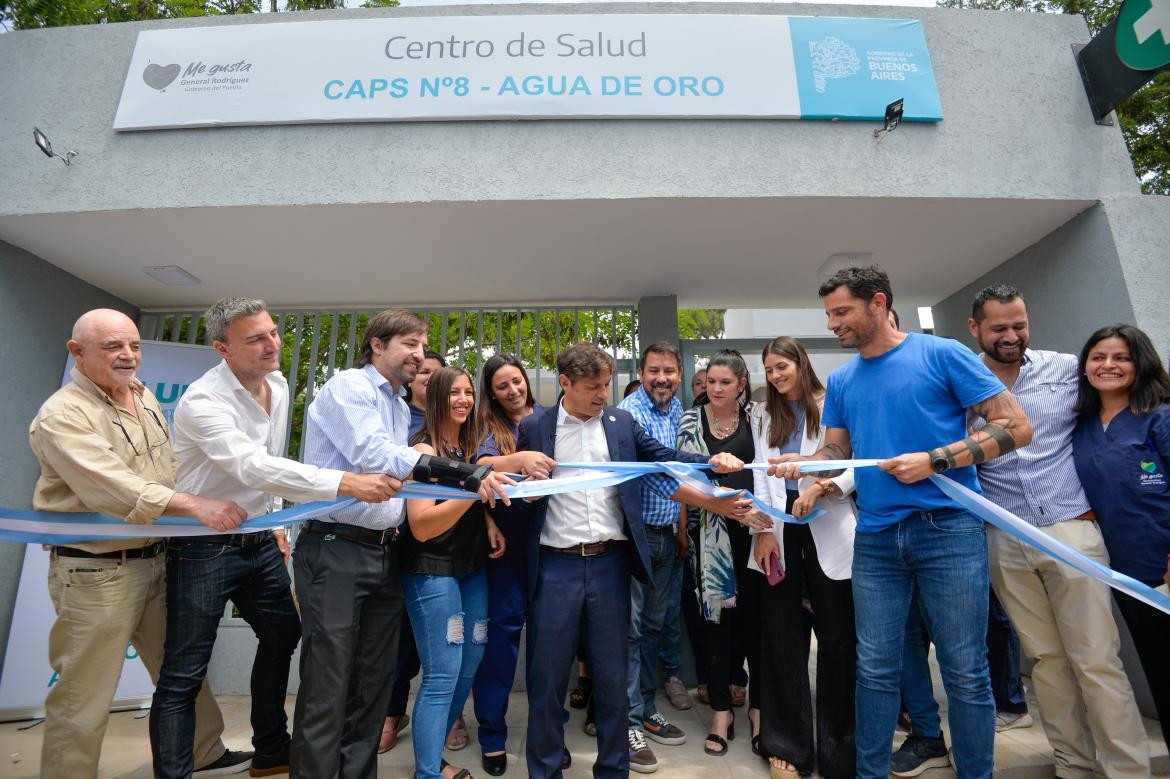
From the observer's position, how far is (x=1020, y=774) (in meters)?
2.86

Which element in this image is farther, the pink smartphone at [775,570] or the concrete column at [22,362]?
the concrete column at [22,362]

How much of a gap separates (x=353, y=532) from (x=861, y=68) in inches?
174

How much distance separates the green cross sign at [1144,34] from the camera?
3609mm

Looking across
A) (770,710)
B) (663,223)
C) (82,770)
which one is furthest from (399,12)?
(770,710)

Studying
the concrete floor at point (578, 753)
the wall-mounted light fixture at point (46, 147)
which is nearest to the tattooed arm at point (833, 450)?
the concrete floor at point (578, 753)

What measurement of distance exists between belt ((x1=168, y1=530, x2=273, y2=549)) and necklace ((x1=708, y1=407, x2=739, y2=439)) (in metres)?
2.50

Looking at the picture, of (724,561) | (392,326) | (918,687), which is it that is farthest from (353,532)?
(918,687)

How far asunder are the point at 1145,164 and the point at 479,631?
10713 millimetres

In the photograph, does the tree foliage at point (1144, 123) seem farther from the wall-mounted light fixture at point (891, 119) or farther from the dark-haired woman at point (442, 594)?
the dark-haired woman at point (442, 594)

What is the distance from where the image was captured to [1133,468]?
106 inches

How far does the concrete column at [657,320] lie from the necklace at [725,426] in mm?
1786

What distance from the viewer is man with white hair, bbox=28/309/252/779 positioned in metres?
2.47

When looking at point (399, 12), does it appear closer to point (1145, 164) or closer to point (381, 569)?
point (381, 569)

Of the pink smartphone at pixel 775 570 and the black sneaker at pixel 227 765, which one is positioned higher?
the pink smartphone at pixel 775 570
